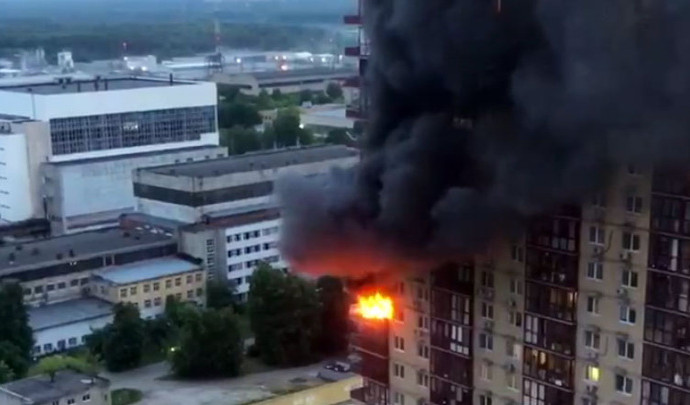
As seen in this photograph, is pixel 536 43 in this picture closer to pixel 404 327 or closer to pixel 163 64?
pixel 404 327

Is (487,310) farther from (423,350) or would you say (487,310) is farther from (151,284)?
(151,284)

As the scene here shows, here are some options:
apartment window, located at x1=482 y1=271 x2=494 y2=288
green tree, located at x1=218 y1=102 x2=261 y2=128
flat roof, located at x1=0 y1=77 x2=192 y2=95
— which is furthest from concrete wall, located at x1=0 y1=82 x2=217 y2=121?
apartment window, located at x1=482 y1=271 x2=494 y2=288

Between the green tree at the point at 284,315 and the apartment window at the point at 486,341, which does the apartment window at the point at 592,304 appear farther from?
the green tree at the point at 284,315

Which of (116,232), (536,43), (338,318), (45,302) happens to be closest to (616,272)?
(536,43)

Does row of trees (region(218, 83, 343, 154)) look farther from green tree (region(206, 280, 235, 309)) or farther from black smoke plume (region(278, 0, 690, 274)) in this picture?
black smoke plume (region(278, 0, 690, 274))

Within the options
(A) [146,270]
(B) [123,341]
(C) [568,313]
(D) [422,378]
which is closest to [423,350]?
(D) [422,378]

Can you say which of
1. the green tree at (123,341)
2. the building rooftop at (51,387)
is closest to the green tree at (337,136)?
the green tree at (123,341)

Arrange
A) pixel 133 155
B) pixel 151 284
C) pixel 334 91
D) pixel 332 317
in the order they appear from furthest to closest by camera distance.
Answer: pixel 334 91 < pixel 133 155 < pixel 151 284 < pixel 332 317
